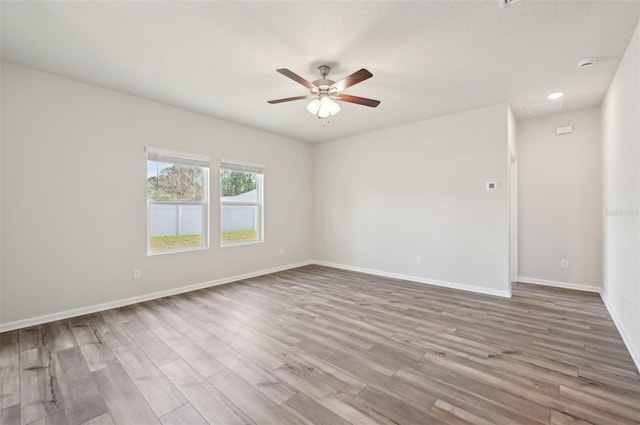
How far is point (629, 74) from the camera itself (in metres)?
2.46

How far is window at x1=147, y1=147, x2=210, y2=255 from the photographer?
384 cm

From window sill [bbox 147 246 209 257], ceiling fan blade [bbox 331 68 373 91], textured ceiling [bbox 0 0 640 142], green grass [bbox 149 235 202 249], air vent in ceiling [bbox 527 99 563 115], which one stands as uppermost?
textured ceiling [bbox 0 0 640 142]

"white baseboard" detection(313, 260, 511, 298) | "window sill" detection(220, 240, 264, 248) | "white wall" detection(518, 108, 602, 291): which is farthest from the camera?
"window sill" detection(220, 240, 264, 248)

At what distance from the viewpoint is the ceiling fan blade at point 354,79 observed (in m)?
2.37

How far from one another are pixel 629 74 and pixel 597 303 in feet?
9.17

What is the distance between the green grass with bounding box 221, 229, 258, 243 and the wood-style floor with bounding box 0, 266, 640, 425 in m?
1.39

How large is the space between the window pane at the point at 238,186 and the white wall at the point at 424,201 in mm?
1642

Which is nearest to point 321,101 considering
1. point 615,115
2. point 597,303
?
point 615,115

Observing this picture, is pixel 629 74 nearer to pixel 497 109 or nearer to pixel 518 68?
pixel 518 68

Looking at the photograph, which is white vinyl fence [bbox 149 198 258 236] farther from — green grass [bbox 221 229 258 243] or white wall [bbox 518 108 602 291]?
white wall [bbox 518 108 602 291]

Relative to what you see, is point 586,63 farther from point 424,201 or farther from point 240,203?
point 240,203

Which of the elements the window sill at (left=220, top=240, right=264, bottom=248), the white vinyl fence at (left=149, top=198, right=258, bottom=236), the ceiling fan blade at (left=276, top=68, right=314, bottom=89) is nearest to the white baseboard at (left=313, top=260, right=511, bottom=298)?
the window sill at (left=220, top=240, right=264, bottom=248)

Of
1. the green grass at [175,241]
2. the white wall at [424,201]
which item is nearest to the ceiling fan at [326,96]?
the white wall at [424,201]

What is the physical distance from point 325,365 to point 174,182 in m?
3.38
